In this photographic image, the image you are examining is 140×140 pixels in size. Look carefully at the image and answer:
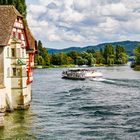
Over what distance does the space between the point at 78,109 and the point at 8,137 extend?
18.5 metres

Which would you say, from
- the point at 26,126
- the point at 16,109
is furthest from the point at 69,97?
the point at 26,126

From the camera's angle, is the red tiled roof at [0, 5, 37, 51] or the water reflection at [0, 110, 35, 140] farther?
the red tiled roof at [0, 5, 37, 51]

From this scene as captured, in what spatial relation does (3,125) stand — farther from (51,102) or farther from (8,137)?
(51,102)

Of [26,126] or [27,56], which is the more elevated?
[27,56]

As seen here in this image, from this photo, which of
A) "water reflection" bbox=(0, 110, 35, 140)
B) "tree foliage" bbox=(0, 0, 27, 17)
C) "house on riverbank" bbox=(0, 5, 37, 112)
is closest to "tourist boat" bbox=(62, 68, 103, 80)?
"tree foliage" bbox=(0, 0, 27, 17)

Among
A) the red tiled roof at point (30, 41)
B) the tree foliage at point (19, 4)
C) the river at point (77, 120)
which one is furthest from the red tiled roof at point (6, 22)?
the tree foliage at point (19, 4)

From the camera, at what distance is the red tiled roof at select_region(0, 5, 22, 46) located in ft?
161

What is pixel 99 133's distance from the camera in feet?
135

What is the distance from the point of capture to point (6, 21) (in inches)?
1996

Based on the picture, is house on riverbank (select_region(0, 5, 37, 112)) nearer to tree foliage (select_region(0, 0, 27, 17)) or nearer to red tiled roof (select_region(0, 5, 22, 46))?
red tiled roof (select_region(0, 5, 22, 46))

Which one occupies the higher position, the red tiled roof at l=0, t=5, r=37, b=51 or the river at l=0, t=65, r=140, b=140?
the red tiled roof at l=0, t=5, r=37, b=51

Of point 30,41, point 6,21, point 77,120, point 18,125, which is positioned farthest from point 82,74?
point 18,125

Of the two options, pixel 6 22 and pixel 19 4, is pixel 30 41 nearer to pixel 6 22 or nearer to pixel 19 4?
pixel 6 22

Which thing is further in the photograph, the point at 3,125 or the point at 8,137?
the point at 3,125
